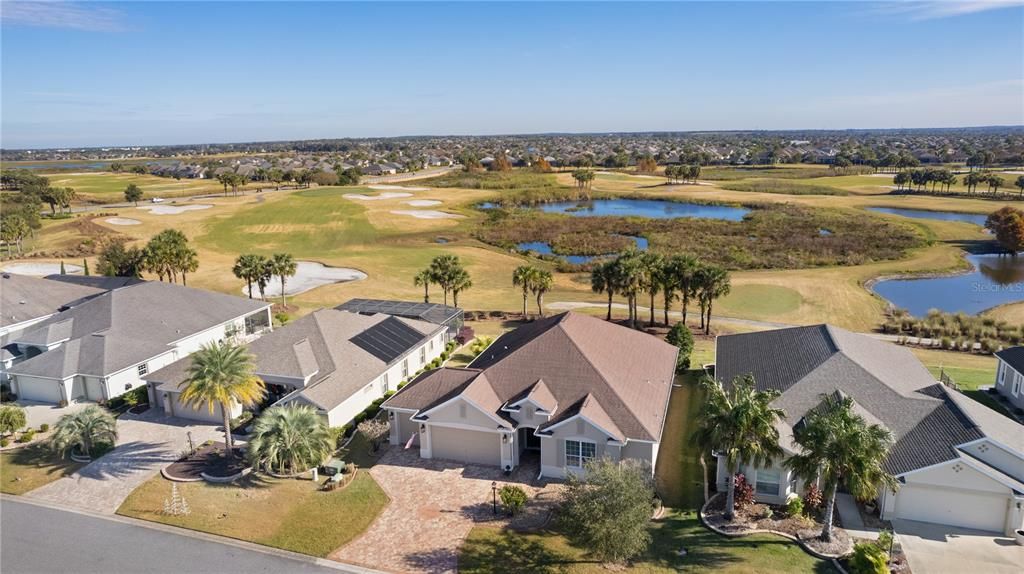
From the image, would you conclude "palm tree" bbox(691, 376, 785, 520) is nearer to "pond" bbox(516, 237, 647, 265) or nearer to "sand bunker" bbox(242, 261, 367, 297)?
"sand bunker" bbox(242, 261, 367, 297)

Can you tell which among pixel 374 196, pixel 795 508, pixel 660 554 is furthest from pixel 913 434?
pixel 374 196

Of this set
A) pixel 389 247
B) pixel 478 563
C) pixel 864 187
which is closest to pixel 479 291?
pixel 389 247

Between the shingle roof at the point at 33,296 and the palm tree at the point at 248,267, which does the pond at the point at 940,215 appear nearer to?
the palm tree at the point at 248,267

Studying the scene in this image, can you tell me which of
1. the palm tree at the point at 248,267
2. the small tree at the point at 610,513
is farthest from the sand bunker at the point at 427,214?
the small tree at the point at 610,513

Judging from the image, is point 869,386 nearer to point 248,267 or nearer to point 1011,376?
point 1011,376

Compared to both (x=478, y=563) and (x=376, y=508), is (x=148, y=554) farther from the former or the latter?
(x=478, y=563)

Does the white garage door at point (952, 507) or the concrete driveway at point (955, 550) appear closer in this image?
the concrete driveway at point (955, 550)
